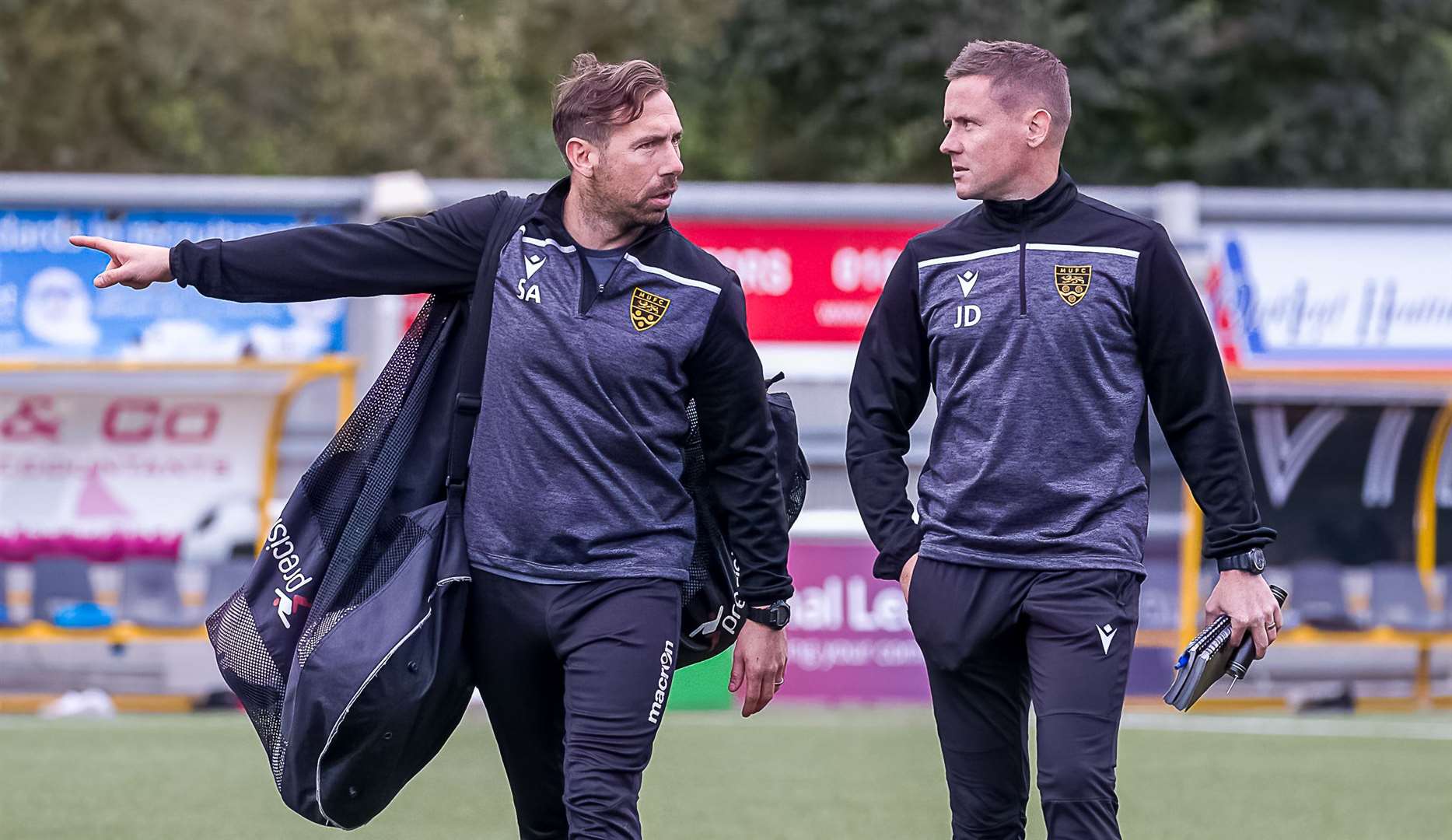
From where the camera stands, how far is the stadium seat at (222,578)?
12211 millimetres

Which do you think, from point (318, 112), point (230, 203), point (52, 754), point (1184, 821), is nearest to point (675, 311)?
point (1184, 821)

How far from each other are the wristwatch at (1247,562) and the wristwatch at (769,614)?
0.91 meters

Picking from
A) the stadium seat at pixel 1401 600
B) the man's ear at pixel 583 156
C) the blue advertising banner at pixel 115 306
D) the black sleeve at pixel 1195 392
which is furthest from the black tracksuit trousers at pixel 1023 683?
the stadium seat at pixel 1401 600

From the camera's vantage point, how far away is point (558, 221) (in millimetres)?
4371

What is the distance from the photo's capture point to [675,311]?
4.25 meters

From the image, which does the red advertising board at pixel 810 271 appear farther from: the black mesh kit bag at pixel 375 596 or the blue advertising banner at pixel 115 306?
the black mesh kit bag at pixel 375 596

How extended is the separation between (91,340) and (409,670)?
28.2 ft

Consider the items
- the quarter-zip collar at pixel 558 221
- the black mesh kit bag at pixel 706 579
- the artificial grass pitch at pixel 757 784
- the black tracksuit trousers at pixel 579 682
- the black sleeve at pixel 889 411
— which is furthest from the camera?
the artificial grass pitch at pixel 757 784

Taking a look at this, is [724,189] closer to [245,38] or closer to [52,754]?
[52,754]

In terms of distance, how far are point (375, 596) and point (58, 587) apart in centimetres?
851

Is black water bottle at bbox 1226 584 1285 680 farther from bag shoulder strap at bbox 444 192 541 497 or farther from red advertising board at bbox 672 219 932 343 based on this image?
red advertising board at bbox 672 219 932 343

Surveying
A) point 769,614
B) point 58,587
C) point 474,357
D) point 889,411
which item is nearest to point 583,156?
point 474,357

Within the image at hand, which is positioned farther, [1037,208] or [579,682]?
[1037,208]

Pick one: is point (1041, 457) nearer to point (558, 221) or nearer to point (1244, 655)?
point (1244, 655)
